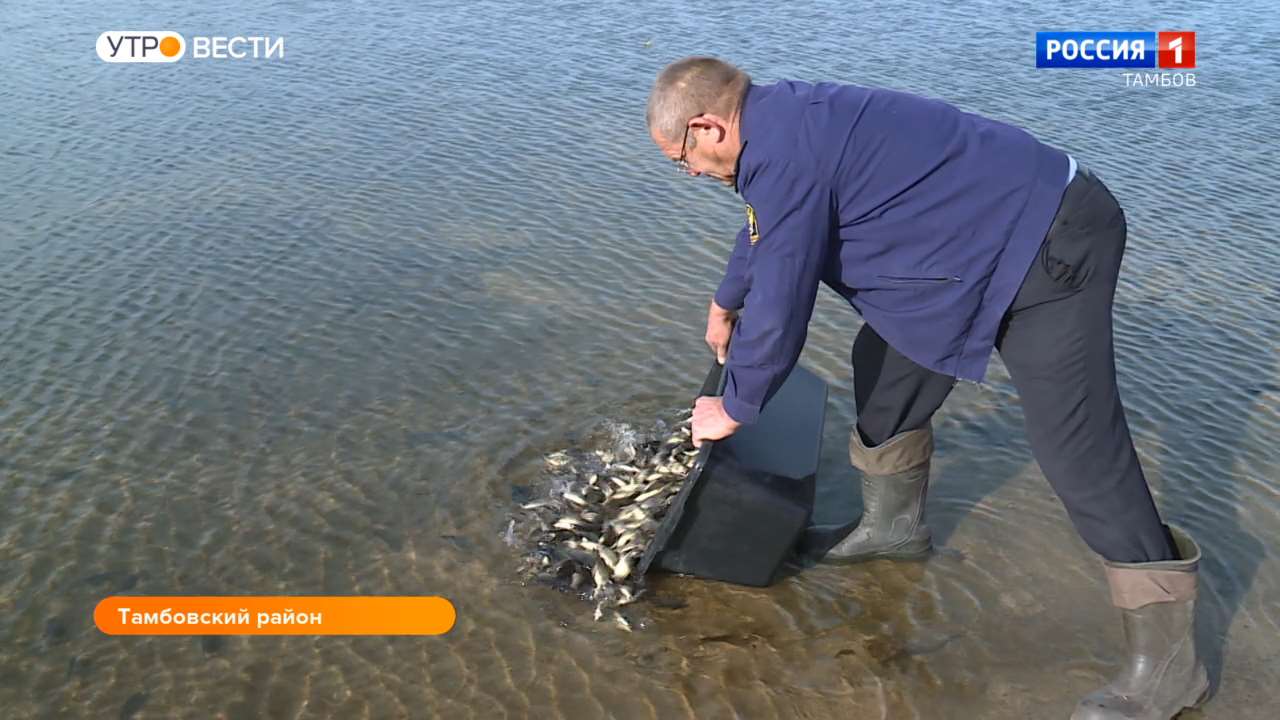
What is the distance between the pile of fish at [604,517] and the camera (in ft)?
14.6

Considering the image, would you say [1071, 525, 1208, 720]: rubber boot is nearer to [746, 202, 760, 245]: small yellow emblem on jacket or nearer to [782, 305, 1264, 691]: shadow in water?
[782, 305, 1264, 691]: shadow in water

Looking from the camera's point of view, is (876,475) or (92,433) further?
(92,433)

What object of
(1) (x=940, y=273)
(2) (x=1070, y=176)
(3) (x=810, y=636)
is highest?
(2) (x=1070, y=176)

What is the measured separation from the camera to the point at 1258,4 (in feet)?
48.6

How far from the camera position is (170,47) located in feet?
38.7

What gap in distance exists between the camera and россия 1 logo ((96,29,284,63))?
11523 mm

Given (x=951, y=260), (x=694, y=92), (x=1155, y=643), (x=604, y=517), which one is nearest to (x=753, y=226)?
(x=694, y=92)

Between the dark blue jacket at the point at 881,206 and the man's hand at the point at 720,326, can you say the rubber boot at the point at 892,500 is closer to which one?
the man's hand at the point at 720,326

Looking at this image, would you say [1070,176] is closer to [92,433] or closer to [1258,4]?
[92,433]

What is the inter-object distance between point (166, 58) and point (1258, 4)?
1408cm

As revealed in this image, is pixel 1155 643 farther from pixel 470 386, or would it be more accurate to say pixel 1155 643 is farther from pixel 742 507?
pixel 470 386

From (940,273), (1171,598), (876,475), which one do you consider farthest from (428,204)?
(1171,598)

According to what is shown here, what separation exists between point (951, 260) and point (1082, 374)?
553mm

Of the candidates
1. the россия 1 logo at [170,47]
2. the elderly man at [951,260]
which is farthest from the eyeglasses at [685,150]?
the россия 1 logo at [170,47]
